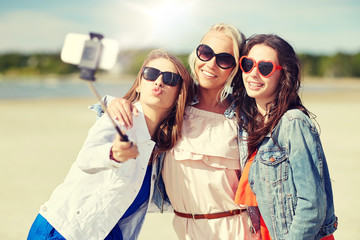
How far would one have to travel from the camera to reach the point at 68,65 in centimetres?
12369

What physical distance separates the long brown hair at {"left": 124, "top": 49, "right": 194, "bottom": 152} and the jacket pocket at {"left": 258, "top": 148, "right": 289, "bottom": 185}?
2.40ft

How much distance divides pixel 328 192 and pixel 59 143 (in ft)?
34.9

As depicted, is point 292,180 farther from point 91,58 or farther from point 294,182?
point 91,58

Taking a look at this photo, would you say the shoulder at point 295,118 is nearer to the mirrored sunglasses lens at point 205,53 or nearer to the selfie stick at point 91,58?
the mirrored sunglasses lens at point 205,53

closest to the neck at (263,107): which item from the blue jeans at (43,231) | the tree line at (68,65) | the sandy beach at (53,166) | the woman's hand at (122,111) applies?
the woman's hand at (122,111)

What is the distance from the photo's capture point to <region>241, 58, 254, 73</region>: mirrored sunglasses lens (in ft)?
10.2

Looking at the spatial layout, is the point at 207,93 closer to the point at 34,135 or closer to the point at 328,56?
the point at 34,135

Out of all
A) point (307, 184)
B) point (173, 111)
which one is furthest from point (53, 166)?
point (307, 184)

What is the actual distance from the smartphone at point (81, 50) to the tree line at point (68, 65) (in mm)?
100715

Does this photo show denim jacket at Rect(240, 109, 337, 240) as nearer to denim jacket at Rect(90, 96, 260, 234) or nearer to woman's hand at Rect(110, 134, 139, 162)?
denim jacket at Rect(90, 96, 260, 234)

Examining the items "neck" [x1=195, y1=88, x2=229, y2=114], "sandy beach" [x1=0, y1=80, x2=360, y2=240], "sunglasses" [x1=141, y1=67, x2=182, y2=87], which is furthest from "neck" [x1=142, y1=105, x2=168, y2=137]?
"sandy beach" [x1=0, y1=80, x2=360, y2=240]

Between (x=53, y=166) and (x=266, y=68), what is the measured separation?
300 inches

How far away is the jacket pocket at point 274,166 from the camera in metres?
2.82

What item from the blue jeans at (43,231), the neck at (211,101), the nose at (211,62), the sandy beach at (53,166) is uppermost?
the nose at (211,62)
